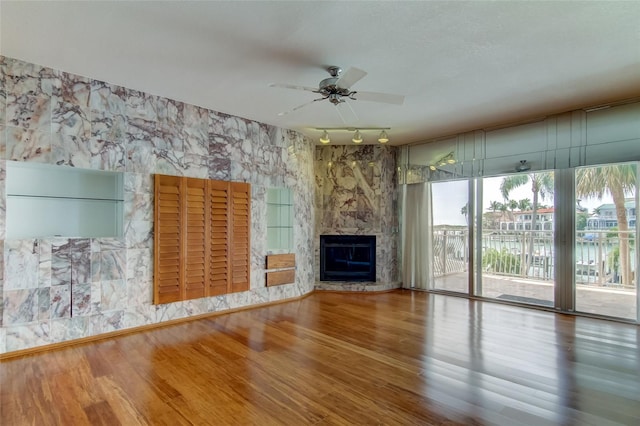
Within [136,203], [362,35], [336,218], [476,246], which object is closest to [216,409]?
[136,203]

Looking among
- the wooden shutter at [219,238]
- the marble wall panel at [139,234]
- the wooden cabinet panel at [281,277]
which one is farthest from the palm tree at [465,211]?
the marble wall panel at [139,234]

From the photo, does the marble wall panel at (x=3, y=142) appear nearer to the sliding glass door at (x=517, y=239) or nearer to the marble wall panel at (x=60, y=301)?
the marble wall panel at (x=60, y=301)

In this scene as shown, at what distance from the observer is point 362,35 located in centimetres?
259

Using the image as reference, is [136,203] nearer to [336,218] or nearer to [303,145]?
[303,145]

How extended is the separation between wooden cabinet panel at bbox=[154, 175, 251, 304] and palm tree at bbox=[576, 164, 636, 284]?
491cm

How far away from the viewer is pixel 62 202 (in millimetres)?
3738

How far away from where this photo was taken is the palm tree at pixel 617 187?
4.23 meters

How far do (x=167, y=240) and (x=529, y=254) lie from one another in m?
5.83

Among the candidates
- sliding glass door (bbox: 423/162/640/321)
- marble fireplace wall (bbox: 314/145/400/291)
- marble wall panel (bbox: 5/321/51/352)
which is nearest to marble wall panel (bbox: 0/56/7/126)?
marble wall panel (bbox: 5/321/51/352)

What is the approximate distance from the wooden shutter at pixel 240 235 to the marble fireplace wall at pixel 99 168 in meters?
0.13

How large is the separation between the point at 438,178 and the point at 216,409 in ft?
16.8

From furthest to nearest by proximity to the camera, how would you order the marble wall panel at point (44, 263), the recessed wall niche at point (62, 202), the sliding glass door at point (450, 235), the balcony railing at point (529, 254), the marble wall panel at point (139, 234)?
the sliding glass door at point (450, 235)
the balcony railing at point (529, 254)
the marble wall panel at point (139, 234)
the recessed wall niche at point (62, 202)
the marble wall panel at point (44, 263)

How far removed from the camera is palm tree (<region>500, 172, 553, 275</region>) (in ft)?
16.0

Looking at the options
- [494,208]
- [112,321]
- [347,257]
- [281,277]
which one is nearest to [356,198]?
[347,257]
